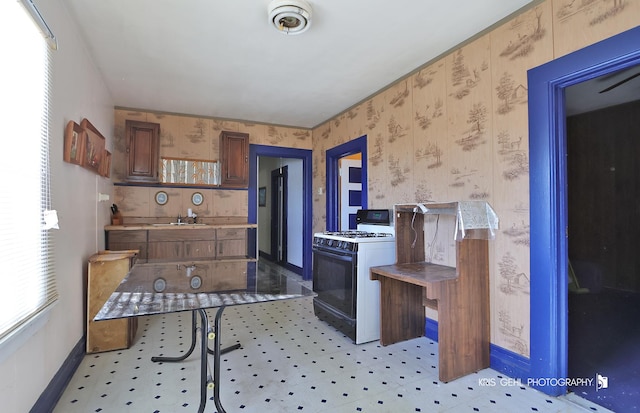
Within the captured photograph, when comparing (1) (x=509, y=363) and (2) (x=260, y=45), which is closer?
(1) (x=509, y=363)

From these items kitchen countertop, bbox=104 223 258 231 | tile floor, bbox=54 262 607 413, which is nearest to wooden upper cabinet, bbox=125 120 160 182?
kitchen countertop, bbox=104 223 258 231

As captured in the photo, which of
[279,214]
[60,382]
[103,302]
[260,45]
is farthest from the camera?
[279,214]

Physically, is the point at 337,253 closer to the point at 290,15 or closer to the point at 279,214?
the point at 290,15

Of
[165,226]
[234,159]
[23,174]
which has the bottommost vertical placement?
[165,226]

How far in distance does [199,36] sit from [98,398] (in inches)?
107

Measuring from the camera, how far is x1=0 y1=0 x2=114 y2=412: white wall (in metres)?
1.54

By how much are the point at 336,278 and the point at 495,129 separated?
1874 millimetres

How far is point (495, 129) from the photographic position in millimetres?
2387

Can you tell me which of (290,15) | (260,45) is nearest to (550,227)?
(290,15)

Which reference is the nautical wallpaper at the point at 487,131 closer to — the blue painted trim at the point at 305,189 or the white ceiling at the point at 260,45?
the white ceiling at the point at 260,45

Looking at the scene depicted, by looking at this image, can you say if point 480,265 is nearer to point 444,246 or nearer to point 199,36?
point 444,246

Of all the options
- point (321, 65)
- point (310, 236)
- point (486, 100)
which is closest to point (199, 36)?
point (321, 65)

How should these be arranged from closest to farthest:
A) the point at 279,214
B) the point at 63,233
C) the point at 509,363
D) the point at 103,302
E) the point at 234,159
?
the point at 63,233 → the point at 509,363 → the point at 103,302 → the point at 234,159 → the point at 279,214

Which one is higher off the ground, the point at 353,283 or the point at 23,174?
the point at 23,174
